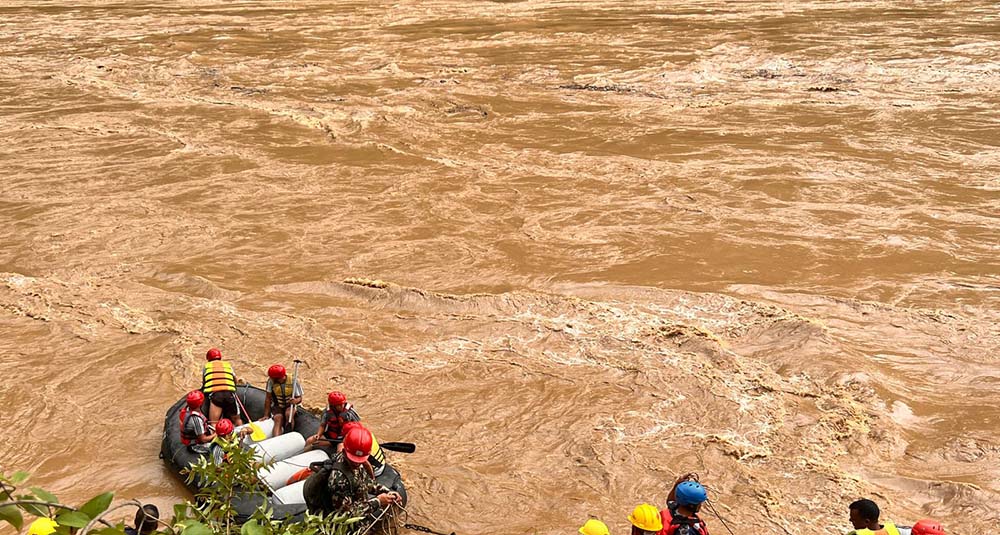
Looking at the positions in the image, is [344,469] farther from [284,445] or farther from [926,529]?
[926,529]

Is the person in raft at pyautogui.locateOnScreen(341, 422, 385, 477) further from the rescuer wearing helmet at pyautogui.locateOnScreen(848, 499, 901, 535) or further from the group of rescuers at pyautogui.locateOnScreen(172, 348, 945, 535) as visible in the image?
the rescuer wearing helmet at pyautogui.locateOnScreen(848, 499, 901, 535)

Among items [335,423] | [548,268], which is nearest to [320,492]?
[335,423]

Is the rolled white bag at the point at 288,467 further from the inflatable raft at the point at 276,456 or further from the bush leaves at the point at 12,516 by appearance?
the bush leaves at the point at 12,516

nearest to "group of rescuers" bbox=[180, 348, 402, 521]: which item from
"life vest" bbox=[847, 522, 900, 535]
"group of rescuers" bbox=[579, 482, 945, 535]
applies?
"group of rescuers" bbox=[579, 482, 945, 535]

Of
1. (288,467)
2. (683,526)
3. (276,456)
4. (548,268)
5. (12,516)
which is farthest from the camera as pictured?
(548,268)

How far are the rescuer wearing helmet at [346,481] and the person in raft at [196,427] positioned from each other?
1.57 metres

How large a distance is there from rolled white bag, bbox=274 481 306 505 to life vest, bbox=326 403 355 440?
0.56 m

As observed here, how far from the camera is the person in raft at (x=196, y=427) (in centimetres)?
696

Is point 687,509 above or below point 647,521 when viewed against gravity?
above

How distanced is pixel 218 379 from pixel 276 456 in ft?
3.63

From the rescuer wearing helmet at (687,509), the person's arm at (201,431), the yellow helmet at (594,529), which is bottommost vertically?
the person's arm at (201,431)

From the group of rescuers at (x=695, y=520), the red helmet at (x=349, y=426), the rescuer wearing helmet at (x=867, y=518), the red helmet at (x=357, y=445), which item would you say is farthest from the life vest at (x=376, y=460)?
the rescuer wearing helmet at (x=867, y=518)

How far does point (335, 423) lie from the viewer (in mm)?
6766

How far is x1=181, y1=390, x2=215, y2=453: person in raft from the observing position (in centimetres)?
696
